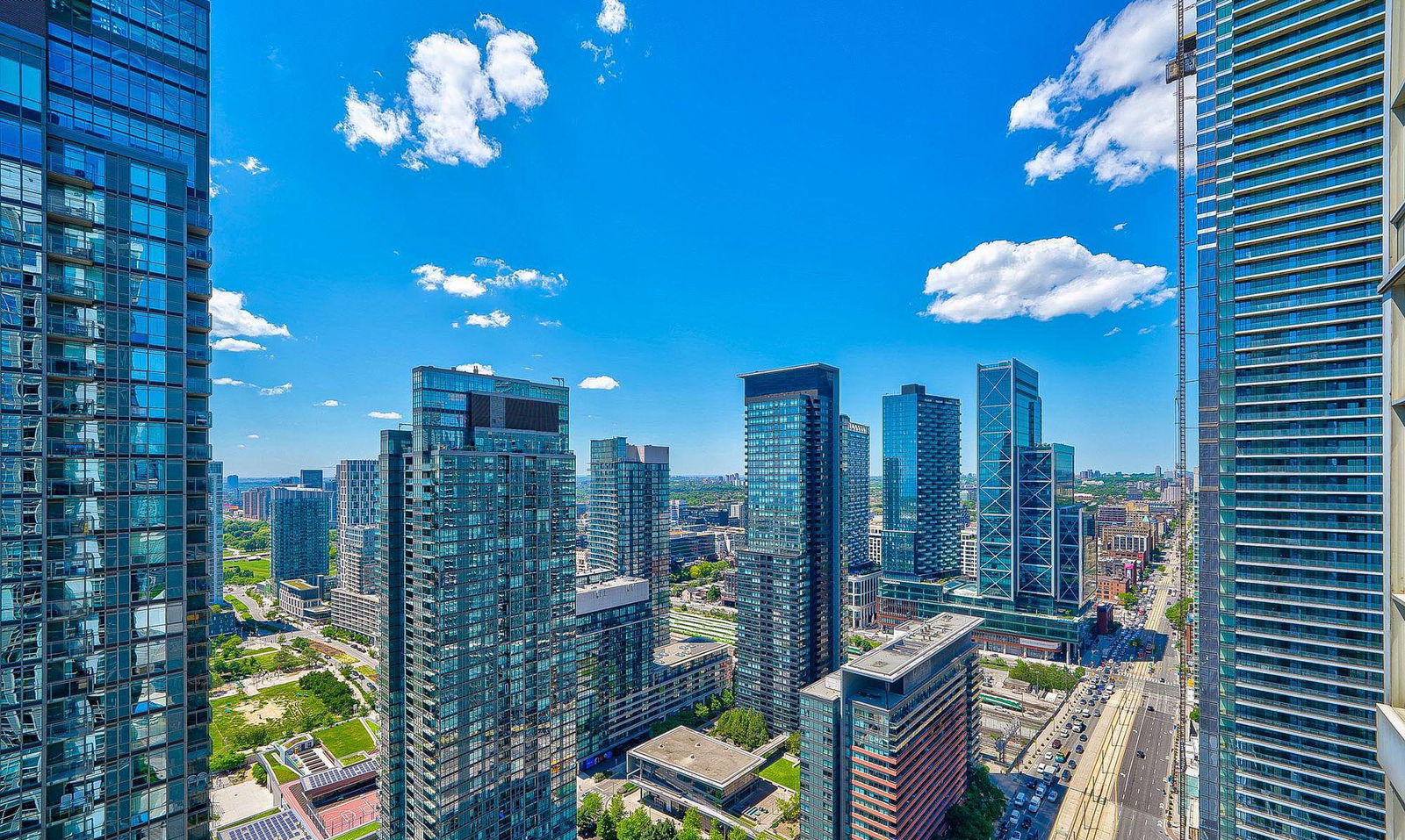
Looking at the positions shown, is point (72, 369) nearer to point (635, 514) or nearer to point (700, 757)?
point (700, 757)

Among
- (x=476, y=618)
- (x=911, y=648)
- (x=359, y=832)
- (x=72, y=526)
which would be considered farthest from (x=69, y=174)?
(x=911, y=648)

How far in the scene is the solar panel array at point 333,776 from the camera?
2864 inches

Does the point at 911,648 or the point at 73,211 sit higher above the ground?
the point at 73,211

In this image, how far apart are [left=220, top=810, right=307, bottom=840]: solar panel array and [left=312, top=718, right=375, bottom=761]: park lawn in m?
17.0

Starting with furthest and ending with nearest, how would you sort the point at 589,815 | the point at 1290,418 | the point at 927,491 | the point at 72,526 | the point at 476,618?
the point at 927,491, the point at 589,815, the point at 476,618, the point at 1290,418, the point at 72,526

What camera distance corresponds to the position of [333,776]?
75.2m

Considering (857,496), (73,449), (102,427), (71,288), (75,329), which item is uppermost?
(71,288)

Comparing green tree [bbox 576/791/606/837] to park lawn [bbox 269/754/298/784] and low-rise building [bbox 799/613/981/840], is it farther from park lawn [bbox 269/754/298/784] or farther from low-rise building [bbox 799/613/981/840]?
park lawn [bbox 269/754/298/784]

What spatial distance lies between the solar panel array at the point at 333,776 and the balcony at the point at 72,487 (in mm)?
64280

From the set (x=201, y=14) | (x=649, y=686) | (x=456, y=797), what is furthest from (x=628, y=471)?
(x=201, y=14)

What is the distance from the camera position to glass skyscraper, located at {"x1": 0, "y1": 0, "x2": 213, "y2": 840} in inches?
970

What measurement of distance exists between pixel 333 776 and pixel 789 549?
219 feet

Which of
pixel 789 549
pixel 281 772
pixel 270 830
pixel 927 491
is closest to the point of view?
pixel 270 830

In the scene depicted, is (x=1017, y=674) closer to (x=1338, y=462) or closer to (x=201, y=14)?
(x=1338, y=462)
